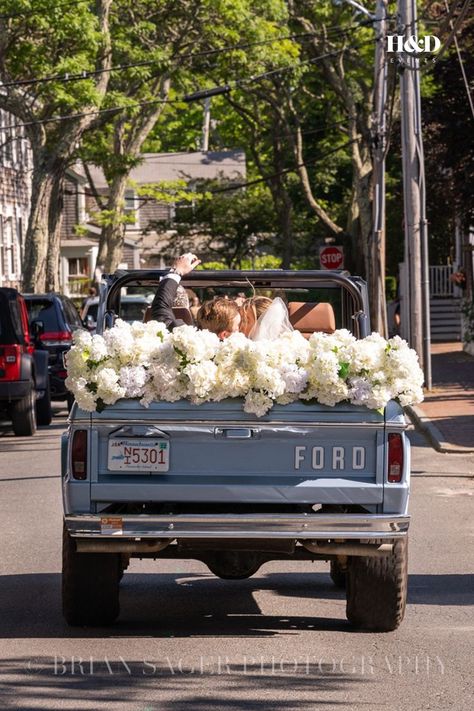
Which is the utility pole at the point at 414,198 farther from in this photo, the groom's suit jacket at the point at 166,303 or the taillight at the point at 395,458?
the taillight at the point at 395,458

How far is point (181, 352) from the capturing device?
292 inches

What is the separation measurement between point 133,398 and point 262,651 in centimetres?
139

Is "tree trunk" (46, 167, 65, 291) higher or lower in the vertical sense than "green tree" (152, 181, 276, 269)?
lower

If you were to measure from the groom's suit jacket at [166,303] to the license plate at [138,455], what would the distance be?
1.53m

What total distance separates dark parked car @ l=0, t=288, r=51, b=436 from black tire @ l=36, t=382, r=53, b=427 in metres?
1.06

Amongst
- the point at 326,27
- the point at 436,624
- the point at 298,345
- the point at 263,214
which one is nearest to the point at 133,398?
the point at 298,345

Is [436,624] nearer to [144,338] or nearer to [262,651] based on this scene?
[262,651]

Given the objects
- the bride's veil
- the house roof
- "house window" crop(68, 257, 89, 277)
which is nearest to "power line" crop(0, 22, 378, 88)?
the bride's veil

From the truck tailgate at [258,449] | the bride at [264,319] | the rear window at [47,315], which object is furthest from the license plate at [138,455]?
the rear window at [47,315]

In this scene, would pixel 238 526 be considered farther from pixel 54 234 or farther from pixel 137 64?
pixel 54 234

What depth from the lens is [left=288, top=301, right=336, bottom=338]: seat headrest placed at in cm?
922

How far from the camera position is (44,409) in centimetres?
2156

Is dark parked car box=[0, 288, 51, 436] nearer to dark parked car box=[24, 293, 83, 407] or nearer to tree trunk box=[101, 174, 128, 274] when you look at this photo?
dark parked car box=[24, 293, 83, 407]

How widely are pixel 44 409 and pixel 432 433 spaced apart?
5771 mm
